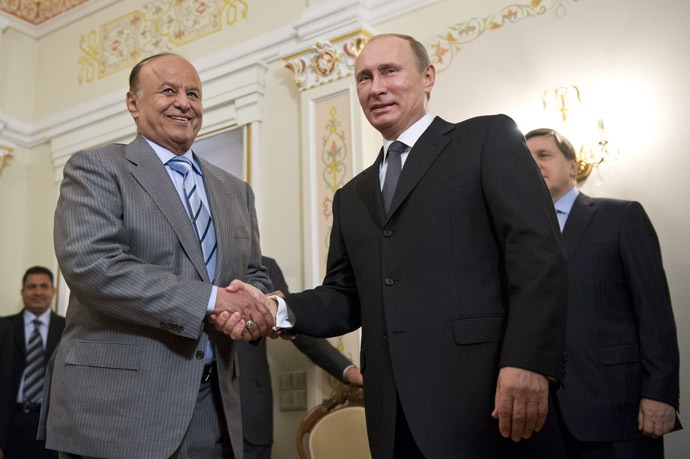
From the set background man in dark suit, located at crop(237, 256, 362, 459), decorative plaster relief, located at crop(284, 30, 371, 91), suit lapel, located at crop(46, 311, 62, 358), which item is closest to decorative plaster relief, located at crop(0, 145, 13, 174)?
suit lapel, located at crop(46, 311, 62, 358)

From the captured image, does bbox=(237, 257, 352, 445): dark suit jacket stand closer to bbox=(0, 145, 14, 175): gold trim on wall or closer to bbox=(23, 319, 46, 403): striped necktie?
bbox=(23, 319, 46, 403): striped necktie

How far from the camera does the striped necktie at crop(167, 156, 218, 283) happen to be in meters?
2.32

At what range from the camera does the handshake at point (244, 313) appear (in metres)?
2.15

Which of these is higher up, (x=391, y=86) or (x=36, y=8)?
(x=36, y=8)

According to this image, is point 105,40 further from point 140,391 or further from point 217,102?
point 140,391

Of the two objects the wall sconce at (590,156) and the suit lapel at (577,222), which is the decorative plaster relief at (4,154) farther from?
the suit lapel at (577,222)

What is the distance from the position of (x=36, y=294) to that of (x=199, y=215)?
412 centimetres

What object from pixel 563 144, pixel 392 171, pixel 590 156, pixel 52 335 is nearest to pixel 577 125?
pixel 590 156

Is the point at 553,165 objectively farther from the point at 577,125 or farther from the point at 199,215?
the point at 199,215

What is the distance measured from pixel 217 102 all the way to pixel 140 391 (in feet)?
13.3

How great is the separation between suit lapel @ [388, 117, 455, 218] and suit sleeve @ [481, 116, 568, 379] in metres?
0.18

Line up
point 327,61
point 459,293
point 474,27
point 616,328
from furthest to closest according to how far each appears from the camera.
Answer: point 327,61, point 474,27, point 616,328, point 459,293

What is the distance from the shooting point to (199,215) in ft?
7.73

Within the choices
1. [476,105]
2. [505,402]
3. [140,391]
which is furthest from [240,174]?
[505,402]
